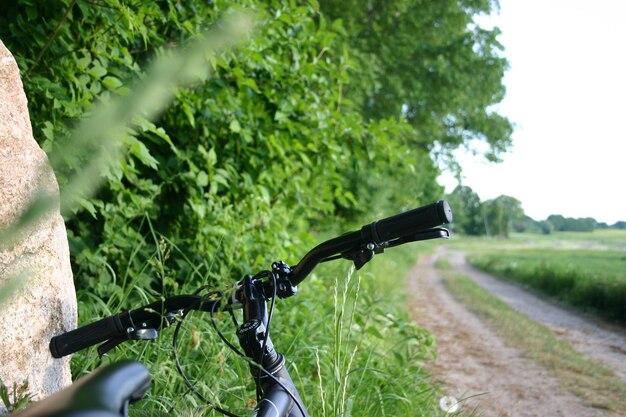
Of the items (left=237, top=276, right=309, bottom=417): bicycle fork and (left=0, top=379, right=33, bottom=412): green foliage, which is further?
(left=237, top=276, right=309, bottom=417): bicycle fork

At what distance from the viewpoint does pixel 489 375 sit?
499 centimetres

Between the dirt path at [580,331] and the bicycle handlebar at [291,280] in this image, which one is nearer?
the bicycle handlebar at [291,280]

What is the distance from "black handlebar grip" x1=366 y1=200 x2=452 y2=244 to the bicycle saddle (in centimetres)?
73

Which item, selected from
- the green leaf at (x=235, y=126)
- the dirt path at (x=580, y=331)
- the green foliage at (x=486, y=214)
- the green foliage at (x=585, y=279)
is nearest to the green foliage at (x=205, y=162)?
the green leaf at (x=235, y=126)

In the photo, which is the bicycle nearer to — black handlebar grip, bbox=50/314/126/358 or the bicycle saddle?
black handlebar grip, bbox=50/314/126/358

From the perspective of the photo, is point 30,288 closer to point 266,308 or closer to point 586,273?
point 266,308

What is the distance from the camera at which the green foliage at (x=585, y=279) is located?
302 inches

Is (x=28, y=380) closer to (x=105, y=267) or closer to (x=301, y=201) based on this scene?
(x=105, y=267)

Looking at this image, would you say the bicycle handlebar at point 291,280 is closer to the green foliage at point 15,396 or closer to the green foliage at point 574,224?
the green foliage at point 15,396

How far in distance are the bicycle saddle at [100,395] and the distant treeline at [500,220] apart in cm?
865

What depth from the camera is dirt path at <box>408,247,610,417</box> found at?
13.1ft

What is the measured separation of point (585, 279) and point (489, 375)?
15.2 ft

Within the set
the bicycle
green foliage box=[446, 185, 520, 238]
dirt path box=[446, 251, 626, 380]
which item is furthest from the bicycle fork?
green foliage box=[446, 185, 520, 238]

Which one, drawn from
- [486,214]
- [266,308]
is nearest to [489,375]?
[266,308]
